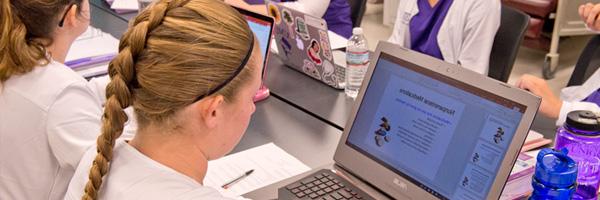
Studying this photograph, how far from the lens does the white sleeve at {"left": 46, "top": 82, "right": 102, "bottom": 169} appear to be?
1298mm

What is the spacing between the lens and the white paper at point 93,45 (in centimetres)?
213

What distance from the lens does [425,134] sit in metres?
1.16

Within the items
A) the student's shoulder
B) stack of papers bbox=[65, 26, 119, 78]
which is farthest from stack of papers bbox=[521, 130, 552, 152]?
stack of papers bbox=[65, 26, 119, 78]

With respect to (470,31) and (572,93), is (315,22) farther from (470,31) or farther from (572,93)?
(572,93)

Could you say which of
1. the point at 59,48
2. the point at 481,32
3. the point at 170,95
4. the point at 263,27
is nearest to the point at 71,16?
the point at 59,48

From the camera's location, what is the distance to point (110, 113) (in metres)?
0.92

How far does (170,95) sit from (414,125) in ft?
1.64

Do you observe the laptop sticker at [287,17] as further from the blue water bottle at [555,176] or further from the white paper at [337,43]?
the blue water bottle at [555,176]

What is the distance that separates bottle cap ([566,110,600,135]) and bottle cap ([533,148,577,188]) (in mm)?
118

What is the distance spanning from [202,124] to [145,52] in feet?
0.47

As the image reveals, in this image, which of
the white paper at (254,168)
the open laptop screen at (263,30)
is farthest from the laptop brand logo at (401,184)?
the open laptop screen at (263,30)

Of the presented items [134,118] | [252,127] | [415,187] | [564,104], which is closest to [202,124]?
[134,118]

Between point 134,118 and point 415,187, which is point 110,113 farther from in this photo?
point 415,187

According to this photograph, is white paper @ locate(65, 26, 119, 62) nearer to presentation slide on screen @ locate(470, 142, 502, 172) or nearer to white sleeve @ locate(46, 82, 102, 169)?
white sleeve @ locate(46, 82, 102, 169)
